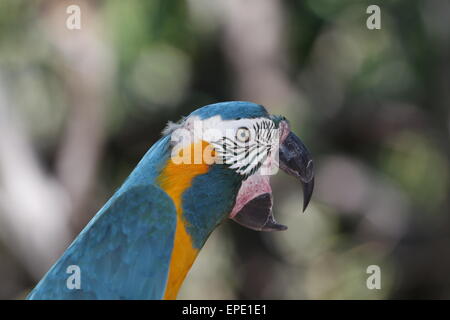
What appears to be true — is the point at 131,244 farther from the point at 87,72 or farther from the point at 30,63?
the point at 30,63

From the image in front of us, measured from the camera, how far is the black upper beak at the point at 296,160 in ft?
6.58

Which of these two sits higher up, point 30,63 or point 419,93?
point 30,63

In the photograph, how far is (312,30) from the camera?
20.5 ft

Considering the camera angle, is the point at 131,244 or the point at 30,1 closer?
the point at 131,244

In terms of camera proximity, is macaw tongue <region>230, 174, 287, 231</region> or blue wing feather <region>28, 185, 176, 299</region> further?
macaw tongue <region>230, 174, 287, 231</region>

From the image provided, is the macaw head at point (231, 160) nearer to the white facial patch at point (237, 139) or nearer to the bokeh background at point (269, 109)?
the white facial patch at point (237, 139)

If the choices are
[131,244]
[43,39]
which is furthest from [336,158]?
[131,244]

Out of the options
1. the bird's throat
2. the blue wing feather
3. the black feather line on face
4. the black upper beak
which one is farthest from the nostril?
the blue wing feather

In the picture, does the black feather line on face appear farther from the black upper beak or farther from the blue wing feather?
the blue wing feather

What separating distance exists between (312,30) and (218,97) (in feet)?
3.59

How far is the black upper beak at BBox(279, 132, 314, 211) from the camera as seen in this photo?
2006mm

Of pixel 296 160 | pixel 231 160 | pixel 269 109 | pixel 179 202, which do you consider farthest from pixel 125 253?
pixel 269 109

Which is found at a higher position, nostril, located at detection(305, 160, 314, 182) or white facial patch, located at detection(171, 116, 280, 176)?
white facial patch, located at detection(171, 116, 280, 176)

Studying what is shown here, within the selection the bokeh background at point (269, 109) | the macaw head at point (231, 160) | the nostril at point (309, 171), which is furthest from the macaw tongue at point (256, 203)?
the bokeh background at point (269, 109)
